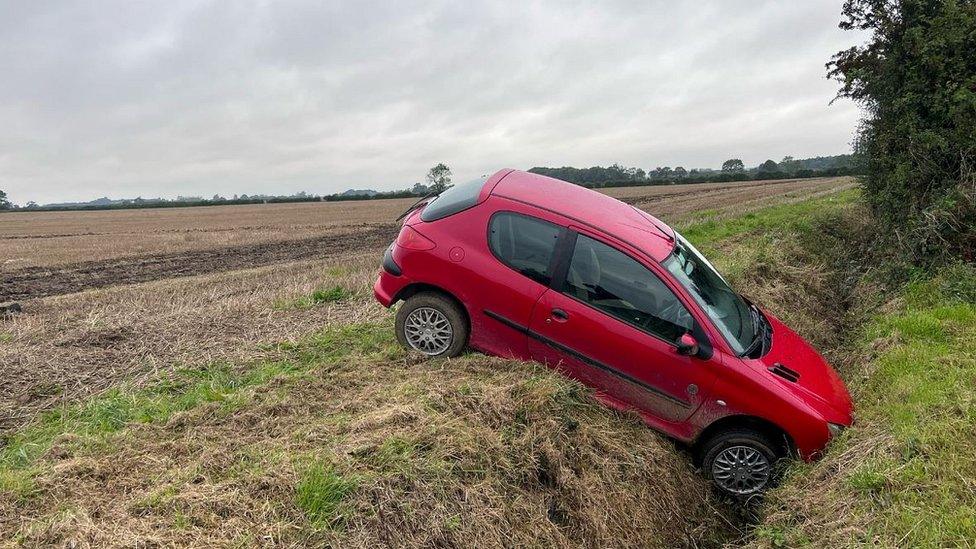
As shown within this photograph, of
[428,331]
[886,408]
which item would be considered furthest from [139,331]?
[886,408]

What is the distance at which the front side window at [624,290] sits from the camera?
4344mm

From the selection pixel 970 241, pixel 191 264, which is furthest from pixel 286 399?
pixel 191 264

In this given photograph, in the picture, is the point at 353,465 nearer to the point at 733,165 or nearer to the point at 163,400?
the point at 163,400

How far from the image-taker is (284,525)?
9.50 ft

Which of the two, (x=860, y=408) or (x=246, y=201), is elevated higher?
(x=246, y=201)

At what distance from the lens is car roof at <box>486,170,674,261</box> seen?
4668 millimetres

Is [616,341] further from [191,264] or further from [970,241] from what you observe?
[191,264]

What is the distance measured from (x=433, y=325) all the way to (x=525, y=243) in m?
1.11

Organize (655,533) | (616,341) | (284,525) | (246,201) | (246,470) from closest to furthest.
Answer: (284,525) < (246,470) < (655,533) < (616,341) < (246,201)

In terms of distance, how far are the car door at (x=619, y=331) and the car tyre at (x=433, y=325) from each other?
2.26 feet

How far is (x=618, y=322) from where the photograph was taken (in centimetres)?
439

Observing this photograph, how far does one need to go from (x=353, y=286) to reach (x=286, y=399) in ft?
17.2

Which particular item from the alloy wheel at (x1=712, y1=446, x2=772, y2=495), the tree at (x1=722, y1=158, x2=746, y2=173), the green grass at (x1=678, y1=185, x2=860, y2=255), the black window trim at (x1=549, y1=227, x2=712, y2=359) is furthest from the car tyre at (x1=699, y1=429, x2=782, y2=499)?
the tree at (x1=722, y1=158, x2=746, y2=173)

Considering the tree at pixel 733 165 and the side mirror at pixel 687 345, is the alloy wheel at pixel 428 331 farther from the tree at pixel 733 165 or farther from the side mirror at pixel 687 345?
the tree at pixel 733 165
